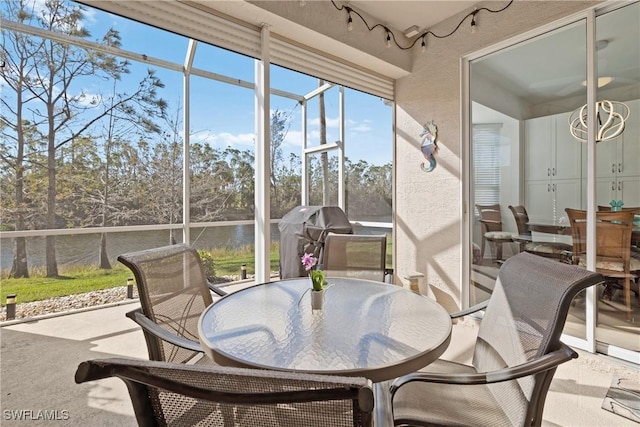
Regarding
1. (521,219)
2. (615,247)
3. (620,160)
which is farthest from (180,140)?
(615,247)

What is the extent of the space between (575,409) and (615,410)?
0.76ft

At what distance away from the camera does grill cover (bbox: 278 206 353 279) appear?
3.71 metres

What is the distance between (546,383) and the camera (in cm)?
106

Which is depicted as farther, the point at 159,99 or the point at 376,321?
the point at 159,99

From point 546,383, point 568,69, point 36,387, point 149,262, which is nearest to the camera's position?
point 546,383

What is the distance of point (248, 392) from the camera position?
0.57m

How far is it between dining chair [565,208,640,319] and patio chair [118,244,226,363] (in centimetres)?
306

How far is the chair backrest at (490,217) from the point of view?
127 inches

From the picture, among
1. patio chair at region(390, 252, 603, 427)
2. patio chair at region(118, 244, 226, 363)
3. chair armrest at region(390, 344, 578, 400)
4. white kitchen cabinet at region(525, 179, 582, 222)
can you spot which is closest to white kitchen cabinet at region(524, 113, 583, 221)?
white kitchen cabinet at region(525, 179, 582, 222)

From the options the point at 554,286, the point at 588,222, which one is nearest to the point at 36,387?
the point at 554,286

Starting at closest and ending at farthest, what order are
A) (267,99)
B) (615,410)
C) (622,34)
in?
(615,410)
(622,34)
(267,99)

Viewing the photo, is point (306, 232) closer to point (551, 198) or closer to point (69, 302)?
point (551, 198)

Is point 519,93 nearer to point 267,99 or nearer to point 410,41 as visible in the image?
point 410,41

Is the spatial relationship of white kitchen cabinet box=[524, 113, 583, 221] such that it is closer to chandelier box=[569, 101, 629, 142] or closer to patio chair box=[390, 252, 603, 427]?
chandelier box=[569, 101, 629, 142]
